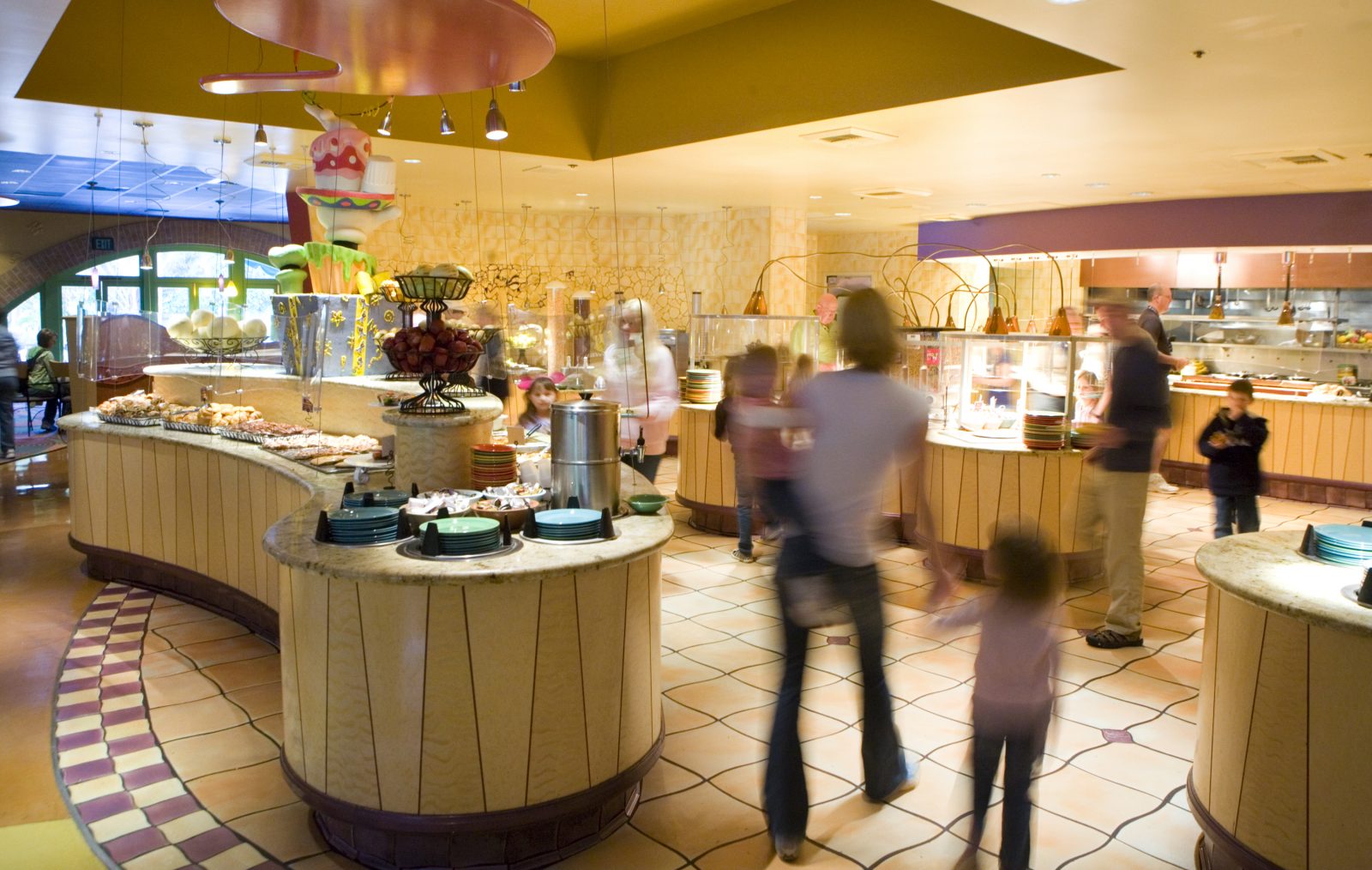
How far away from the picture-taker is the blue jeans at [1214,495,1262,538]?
5988 millimetres

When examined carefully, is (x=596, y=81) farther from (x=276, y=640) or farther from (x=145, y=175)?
(x=145, y=175)

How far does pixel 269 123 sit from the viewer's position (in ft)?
23.1

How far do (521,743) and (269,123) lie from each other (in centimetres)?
578

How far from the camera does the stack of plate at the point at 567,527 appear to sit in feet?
9.99

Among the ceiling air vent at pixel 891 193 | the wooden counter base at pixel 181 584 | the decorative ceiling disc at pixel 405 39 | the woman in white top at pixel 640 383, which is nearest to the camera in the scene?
the decorative ceiling disc at pixel 405 39

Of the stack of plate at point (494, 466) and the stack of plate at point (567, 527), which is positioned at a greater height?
the stack of plate at point (494, 466)

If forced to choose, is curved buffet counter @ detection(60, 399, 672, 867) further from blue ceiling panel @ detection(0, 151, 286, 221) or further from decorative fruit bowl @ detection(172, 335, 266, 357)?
blue ceiling panel @ detection(0, 151, 286, 221)

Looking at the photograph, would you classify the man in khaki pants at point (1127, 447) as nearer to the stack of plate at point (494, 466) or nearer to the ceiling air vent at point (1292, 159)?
the stack of plate at point (494, 466)

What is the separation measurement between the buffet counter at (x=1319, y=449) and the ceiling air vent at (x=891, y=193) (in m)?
3.28

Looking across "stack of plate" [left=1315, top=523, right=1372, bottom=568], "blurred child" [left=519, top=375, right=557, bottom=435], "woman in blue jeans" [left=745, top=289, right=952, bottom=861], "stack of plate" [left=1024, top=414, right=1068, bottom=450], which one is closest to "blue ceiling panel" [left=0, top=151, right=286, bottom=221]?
"blurred child" [left=519, top=375, right=557, bottom=435]

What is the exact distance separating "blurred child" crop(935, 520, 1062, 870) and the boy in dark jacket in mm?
3837

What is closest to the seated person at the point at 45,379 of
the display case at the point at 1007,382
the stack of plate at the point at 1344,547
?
the display case at the point at 1007,382

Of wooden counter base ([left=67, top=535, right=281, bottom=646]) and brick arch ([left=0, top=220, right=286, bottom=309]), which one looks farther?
brick arch ([left=0, top=220, right=286, bottom=309])

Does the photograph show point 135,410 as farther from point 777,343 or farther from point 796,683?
point 777,343
